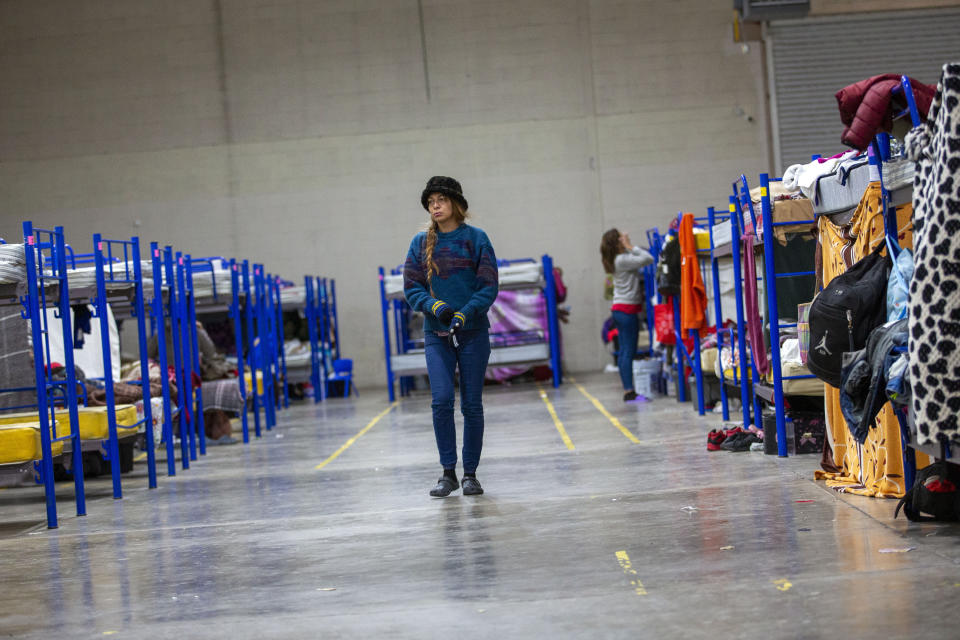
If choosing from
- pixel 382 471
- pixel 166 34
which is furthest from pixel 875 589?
pixel 166 34

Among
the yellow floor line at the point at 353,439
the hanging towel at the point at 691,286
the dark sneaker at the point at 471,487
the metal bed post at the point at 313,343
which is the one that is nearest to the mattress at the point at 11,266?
the yellow floor line at the point at 353,439

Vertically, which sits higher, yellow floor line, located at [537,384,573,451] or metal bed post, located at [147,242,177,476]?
metal bed post, located at [147,242,177,476]

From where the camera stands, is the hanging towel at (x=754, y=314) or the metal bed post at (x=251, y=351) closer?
the hanging towel at (x=754, y=314)

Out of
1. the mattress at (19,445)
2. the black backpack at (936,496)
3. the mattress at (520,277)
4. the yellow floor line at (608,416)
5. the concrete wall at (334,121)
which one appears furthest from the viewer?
the concrete wall at (334,121)

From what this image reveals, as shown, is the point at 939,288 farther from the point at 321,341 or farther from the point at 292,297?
the point at 321,341

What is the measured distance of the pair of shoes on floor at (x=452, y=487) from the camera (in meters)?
6.32

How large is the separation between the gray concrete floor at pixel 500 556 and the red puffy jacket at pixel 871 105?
1762 millimetres

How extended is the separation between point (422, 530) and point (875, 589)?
2414mm

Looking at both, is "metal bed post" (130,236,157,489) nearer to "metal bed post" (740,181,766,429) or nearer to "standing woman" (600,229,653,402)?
"metal bed post" (740,181,766,429)

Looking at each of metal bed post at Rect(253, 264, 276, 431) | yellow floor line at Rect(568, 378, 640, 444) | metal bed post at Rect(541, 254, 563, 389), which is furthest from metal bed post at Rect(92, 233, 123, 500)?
metal bed post at Rect(541, 254, 563, 389)

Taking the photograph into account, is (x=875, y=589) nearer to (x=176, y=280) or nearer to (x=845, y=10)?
(x=176, y=280)

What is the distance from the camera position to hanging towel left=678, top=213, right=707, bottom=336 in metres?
9.96

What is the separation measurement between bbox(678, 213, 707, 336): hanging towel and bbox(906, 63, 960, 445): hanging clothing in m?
5.98

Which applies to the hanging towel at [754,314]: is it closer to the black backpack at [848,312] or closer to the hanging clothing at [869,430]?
the hanging clothing at [869,430]
